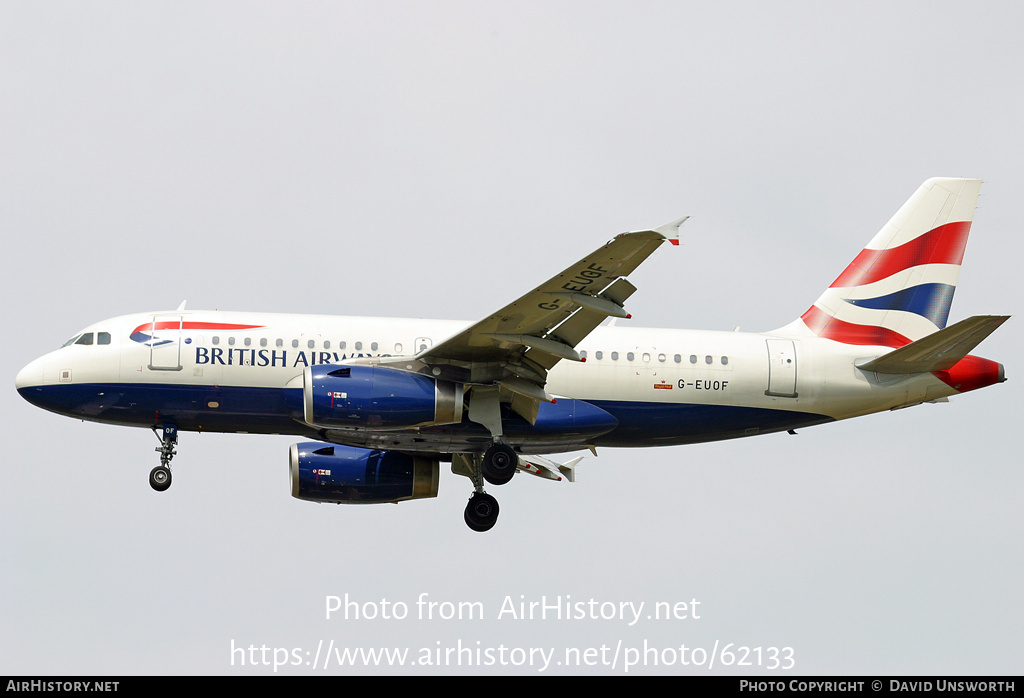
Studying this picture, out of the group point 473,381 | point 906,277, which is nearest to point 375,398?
point 473,381

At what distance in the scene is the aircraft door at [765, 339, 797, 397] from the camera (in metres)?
32.2

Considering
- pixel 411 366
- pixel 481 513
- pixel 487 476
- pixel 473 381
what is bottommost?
pixel 481 513

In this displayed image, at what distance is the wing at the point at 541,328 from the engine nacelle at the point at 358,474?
4.94 meters

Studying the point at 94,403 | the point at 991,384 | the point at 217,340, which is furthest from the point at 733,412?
the point at 94,403

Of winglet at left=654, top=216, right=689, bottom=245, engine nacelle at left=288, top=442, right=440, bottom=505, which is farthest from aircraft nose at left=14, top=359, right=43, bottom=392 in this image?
winglet at left=654, top=216, right=689, bottom=245

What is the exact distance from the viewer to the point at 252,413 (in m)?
30.7

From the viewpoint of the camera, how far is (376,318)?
32.0 meters

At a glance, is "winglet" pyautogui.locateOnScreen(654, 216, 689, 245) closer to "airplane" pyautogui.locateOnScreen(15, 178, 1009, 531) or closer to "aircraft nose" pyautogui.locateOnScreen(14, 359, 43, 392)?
"airplane" pyautogui.locateOnScreen(15, 178, 1009, 531)

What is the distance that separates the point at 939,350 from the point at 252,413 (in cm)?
1623

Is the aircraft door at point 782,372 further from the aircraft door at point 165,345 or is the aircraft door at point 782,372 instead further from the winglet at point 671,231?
the aircraft door at point 165,345

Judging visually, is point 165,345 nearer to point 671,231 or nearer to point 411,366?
point 411,366

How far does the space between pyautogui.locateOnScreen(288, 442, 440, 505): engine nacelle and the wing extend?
195 inches

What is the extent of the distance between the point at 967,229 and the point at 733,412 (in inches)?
360

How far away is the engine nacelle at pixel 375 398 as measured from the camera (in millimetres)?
28375
